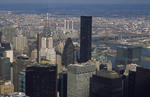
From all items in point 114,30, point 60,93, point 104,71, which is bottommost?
point 60,93

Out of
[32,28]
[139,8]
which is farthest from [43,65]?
[32,28]

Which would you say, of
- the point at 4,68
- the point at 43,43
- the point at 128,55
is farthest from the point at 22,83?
the point at 43,43

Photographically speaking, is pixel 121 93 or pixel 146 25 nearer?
pixel 121 93

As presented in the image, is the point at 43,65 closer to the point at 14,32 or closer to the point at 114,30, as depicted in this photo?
the point at 114,30

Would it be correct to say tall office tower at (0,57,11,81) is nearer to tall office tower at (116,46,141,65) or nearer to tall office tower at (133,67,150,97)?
tall office tower at (116,46,141,65)

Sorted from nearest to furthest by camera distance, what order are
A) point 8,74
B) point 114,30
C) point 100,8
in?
point 8,74 < point 100,8 < point 114,30

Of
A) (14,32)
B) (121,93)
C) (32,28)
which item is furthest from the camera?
(14,32)

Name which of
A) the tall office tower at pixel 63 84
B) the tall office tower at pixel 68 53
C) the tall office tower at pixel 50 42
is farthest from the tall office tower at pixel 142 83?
the tall office tower at pixel 50 42
